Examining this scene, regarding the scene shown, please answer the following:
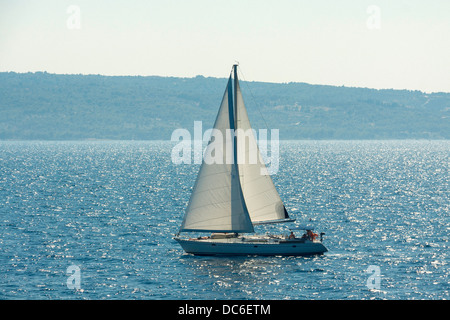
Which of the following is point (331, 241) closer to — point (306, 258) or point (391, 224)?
point (306, 258)

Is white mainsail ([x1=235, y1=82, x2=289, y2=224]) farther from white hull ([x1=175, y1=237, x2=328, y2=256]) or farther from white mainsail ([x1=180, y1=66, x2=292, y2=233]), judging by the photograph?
white hull ([x1=175, y1=237, x2=328, y2=256])

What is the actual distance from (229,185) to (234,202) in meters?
1.43

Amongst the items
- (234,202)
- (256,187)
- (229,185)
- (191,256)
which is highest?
(229,185)

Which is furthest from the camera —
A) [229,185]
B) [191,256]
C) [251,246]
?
[191,256]

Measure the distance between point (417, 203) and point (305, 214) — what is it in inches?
800

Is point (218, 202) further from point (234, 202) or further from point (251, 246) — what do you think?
point (251, 246)

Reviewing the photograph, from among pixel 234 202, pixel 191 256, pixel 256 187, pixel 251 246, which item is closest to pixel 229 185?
pixel 234 202

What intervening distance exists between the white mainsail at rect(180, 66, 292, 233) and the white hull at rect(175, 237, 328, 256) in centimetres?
108

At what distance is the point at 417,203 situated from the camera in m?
94.9

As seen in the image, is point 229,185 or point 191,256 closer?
point 229,185

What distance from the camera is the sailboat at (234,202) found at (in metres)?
54.9

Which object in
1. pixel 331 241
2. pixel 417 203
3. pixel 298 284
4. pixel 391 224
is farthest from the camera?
pixel 417 203

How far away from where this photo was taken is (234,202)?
184 feet
